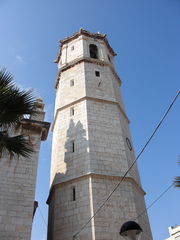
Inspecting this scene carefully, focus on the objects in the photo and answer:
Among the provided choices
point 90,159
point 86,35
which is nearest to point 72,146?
point 90,159

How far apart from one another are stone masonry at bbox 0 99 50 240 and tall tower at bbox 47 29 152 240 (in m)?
2.57

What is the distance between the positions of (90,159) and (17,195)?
437 cm

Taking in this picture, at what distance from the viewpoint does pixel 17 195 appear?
30.9 feet

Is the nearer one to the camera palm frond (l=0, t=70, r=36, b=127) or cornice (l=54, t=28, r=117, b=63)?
palm frond (l=0, t=70, r=36, b=127)

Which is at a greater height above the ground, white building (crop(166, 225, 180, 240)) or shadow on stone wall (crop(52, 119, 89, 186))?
shadow on stone wall (crop(52, 119, 89, 186))

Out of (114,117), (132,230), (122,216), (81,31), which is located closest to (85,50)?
(81,31)

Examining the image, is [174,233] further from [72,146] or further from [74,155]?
[72,146]

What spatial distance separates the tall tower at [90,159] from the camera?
430 inches

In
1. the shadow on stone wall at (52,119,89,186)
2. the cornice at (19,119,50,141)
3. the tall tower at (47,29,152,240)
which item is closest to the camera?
the tall tower at (47,29,152,240)

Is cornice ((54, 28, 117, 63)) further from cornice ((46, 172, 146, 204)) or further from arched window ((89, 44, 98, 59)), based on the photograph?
cornice ((46, 172, 146, 204))

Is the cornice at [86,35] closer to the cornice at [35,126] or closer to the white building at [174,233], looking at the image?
the cornice at [35,126]

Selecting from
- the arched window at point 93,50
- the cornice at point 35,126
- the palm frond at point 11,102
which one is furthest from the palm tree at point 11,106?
the arched window at point 93,50

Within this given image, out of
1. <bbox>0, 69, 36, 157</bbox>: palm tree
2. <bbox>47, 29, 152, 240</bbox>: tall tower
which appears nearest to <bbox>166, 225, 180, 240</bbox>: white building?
<bbox>47, 29, 152, 240</bbox>: tall tower

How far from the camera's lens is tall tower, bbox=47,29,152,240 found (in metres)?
10.9
